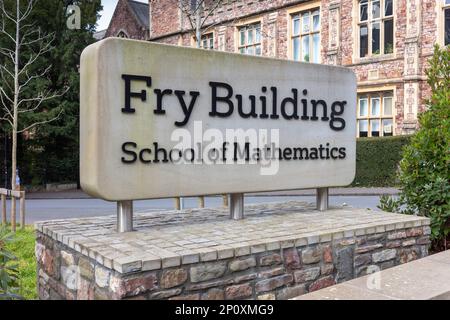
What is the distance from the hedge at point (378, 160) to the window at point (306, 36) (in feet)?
16.9

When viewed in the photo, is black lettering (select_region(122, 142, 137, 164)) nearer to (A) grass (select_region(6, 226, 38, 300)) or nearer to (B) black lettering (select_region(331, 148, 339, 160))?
(A) grass (select_region(6, 226, 38, 300))

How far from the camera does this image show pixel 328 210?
610cm

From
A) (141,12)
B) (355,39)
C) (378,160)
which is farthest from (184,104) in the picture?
(141,12)

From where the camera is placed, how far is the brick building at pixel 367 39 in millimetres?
17266

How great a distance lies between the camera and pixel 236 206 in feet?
17.3

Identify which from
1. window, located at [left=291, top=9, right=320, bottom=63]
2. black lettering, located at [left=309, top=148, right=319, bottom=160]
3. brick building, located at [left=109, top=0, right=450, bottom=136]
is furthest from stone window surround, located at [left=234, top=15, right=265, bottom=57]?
black lettering, located at [left=309, top=148, right=319, bottom=160]

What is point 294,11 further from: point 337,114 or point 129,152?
point 129,152

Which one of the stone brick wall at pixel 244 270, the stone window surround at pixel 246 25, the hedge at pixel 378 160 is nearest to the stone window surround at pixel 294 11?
the stone window surround at pixel 246 25

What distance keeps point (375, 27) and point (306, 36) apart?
346 cm

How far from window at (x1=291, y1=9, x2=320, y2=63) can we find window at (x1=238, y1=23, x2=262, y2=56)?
2.08 m

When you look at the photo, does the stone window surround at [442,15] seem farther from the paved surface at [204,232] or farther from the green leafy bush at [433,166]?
the paved surface at [204,232]

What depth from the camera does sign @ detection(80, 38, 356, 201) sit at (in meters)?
4.21
